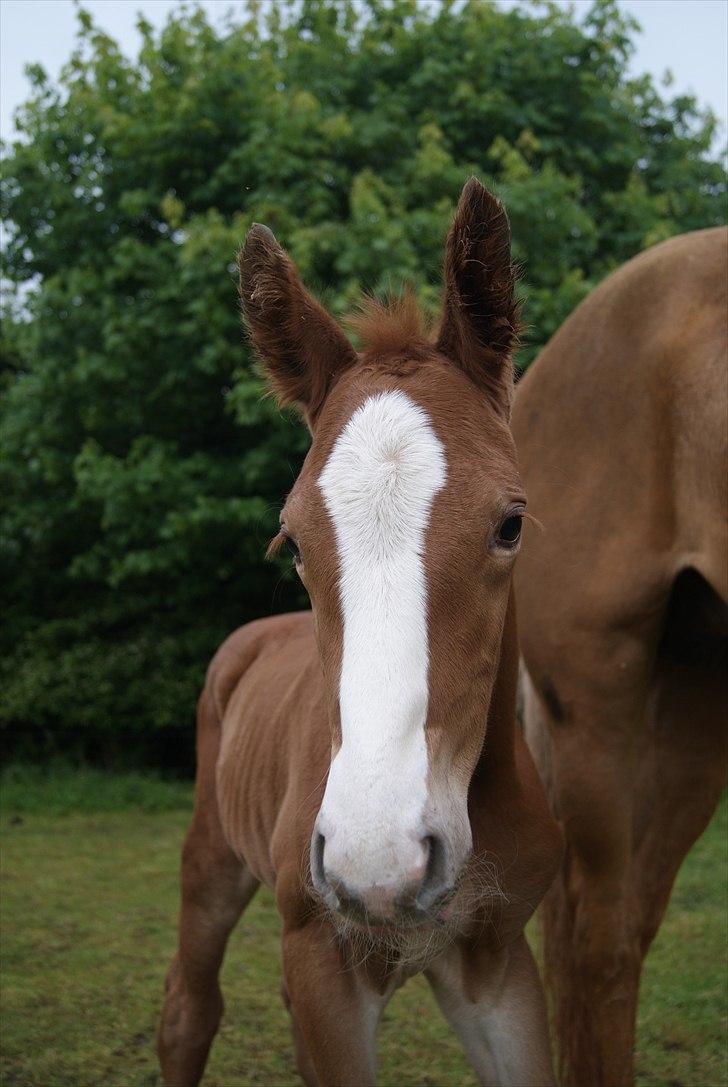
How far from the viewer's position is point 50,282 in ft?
31.0

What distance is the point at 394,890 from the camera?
5.24 feet

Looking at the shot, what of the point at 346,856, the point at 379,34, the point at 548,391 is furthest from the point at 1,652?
the point at 346,856

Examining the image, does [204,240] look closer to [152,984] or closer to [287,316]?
[152,984]

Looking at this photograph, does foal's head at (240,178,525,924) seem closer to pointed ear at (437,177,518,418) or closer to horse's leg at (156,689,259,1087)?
pointed ear at (437,177,518,418)

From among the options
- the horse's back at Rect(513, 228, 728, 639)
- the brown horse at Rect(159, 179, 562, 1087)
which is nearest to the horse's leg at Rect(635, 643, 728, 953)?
the horse's back at Rect(513, 228, 728, 639)

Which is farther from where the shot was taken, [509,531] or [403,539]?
[509,531]

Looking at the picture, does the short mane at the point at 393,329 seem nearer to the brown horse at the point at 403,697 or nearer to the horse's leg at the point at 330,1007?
the brown horse at the point at 403,697

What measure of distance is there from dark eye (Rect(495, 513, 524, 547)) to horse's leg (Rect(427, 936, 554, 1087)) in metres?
0.98

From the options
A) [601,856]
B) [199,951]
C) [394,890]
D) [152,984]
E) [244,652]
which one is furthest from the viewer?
[152,984]

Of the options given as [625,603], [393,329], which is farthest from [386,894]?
[625,603]

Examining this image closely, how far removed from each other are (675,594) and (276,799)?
1.35m

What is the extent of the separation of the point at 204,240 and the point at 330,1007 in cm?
703

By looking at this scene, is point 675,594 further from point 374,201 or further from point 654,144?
point 654,144

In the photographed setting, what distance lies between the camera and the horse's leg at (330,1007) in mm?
2348
